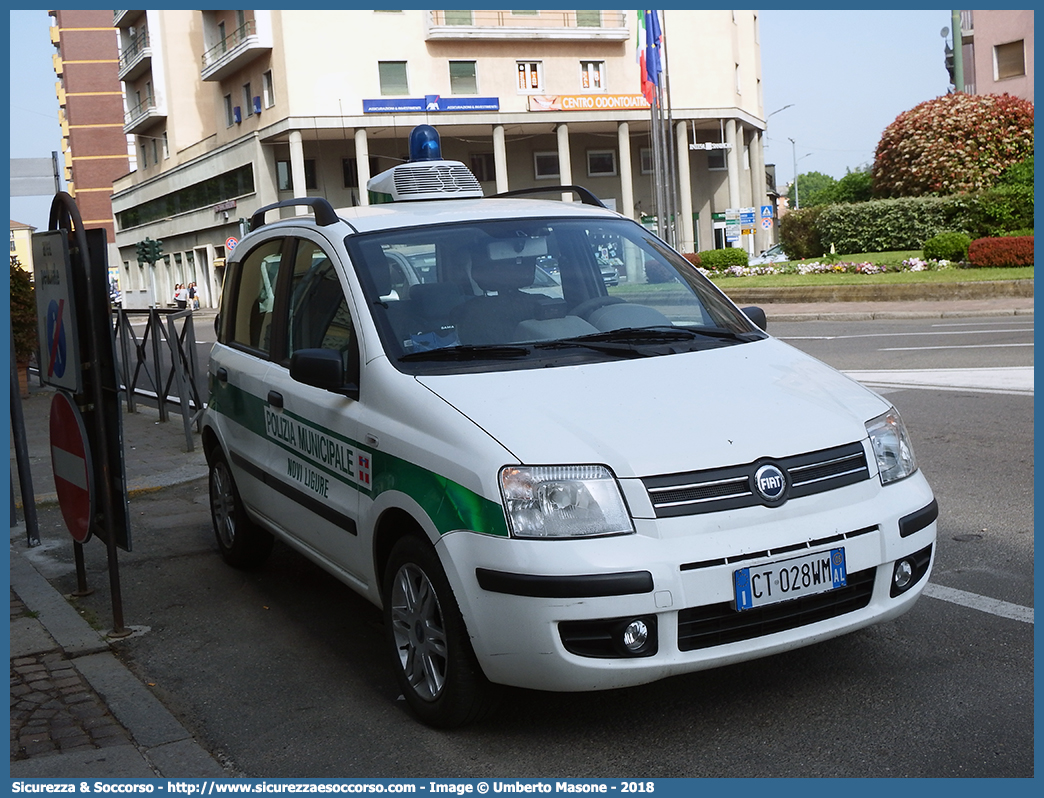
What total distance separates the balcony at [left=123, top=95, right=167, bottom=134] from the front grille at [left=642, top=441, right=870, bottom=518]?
219ft

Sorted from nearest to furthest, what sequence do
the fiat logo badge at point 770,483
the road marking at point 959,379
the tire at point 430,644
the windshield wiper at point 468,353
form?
the fiat logo badge at point 770,483 < the tire at point 430,644 < the windshield wiper at point 468,353 < the road marking at point 959,379

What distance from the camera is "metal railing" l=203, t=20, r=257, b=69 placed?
52594 millimetres

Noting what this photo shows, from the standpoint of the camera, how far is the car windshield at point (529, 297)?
432 cm

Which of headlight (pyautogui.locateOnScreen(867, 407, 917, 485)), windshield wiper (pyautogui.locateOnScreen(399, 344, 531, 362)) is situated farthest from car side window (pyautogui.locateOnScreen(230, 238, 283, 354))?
headlight (pyautogui.locateOnScreen(867, 407, 917, 485))

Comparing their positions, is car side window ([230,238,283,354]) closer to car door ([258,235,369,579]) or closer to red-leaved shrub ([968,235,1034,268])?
car door ([258,235,369,579])

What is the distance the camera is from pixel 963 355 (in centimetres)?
1330

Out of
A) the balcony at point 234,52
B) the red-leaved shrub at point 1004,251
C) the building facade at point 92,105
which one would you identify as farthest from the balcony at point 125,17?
the red-leaved shrub at point 1004,251

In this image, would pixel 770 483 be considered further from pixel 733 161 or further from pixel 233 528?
pixel 733 161

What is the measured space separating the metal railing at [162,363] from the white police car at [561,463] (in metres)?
5.28

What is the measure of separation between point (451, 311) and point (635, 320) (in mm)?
726

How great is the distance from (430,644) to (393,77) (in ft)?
171

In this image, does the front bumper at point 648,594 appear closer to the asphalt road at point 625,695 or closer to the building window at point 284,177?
the asphalt road at point 625,695

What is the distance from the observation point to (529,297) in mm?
4637
